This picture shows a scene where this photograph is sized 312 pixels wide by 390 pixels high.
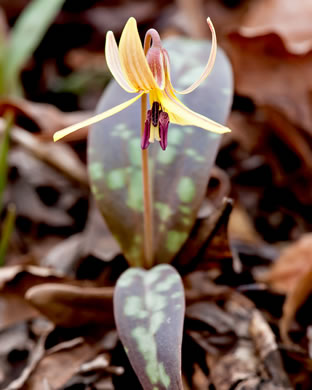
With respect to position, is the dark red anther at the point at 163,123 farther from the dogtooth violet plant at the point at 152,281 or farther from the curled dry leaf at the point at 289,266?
the curled dry leaf at the point at 289,266

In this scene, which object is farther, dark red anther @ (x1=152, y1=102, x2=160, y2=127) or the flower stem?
the flower stem

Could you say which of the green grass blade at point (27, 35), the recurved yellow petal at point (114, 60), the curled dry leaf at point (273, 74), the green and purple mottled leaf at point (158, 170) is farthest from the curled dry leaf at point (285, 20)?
the recurved yellow petal at point (114, 60)

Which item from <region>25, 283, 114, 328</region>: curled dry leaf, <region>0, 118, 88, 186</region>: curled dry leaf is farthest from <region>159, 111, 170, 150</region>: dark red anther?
<region>0, 118, 88, 186</region>: curled dry leaf

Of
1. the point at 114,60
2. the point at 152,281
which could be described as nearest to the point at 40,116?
the point at 152,281

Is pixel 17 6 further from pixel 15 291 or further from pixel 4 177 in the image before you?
pixel 15 291

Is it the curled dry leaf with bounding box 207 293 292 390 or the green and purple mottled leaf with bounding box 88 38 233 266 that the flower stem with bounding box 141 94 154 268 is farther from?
the curled dry leaf with bounding box 207 293 292 390

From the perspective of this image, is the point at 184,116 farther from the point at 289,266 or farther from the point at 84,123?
the point at 289,266
